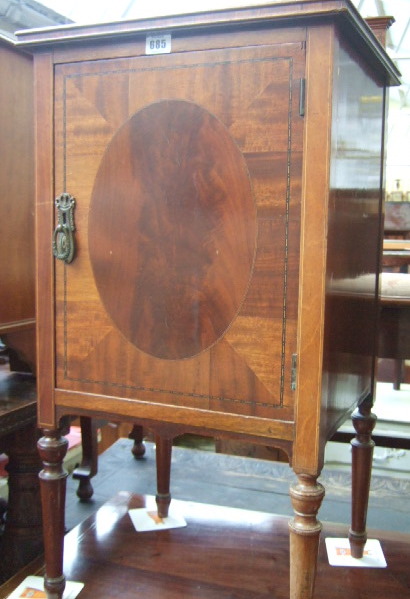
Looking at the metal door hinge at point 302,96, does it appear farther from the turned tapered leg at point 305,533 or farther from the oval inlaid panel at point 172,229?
the turned tapered leg at point 305,533

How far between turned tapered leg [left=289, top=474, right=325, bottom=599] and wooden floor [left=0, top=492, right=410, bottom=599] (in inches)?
15.3

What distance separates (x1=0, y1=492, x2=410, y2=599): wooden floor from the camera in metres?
1.57

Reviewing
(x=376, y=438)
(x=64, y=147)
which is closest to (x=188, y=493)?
(x=376, y=438)

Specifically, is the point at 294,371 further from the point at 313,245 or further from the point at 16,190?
the point at 16,190

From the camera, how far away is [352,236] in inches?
52.6

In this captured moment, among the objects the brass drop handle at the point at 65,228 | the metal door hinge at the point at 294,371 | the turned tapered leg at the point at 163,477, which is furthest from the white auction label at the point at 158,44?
the turned tapered leg at the point at 163,477

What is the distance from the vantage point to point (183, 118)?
122 centimetres

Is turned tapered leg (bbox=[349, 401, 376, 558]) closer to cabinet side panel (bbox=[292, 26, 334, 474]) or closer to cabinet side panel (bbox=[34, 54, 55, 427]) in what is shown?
cabinet side panel (bbox=[292, 26, 334, 474])

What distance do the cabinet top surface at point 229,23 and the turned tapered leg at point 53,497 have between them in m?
0.85

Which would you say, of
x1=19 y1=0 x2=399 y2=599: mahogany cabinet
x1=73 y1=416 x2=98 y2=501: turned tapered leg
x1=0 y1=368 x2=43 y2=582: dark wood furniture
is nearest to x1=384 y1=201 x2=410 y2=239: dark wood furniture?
x1=73 y1=416 x2=98 y2=501: turned tapered leg

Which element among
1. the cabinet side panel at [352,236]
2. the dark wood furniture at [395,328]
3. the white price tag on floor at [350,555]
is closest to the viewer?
the cabinet side panel at [352,236]

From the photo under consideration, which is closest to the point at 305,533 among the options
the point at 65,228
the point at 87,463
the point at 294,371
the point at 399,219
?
the point at 294,371

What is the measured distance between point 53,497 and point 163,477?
61 cm

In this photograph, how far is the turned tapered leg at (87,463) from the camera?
222 centimetres
